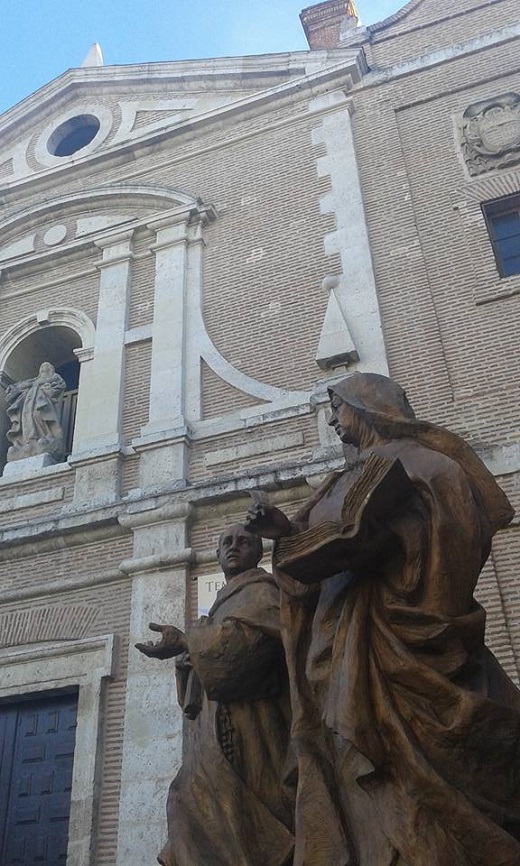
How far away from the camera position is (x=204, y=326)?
8.97 m

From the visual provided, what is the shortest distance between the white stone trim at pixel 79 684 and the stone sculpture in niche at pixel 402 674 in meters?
4.38

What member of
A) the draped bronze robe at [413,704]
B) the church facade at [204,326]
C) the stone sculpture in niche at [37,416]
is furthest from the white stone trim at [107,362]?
the draped bronze robe at [413,704]

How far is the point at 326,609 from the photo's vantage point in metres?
2.79

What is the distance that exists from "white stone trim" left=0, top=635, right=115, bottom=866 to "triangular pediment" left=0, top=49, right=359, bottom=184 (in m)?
6.89

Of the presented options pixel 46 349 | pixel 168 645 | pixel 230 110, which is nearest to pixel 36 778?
pixel 168 645

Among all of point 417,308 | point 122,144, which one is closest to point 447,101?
point 417,308

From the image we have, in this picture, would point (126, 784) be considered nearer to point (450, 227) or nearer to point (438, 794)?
point (438, 794)

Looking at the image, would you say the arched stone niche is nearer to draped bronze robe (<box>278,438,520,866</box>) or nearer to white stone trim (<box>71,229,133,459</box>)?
white stone trim (<box>71,229,133,459</box>)

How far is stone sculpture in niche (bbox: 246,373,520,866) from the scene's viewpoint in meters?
2.29

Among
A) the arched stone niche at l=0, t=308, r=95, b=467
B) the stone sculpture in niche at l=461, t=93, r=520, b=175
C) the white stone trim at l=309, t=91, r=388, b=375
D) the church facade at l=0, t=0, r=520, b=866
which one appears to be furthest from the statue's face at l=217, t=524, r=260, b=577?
the stone sculpture in niche at l=461, t=93, r=520, b=175

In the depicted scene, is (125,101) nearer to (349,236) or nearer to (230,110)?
(230,110)

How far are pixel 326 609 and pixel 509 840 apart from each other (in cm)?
88

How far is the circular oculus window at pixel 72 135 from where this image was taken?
12.1m

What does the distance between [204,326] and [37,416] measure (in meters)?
2.20
